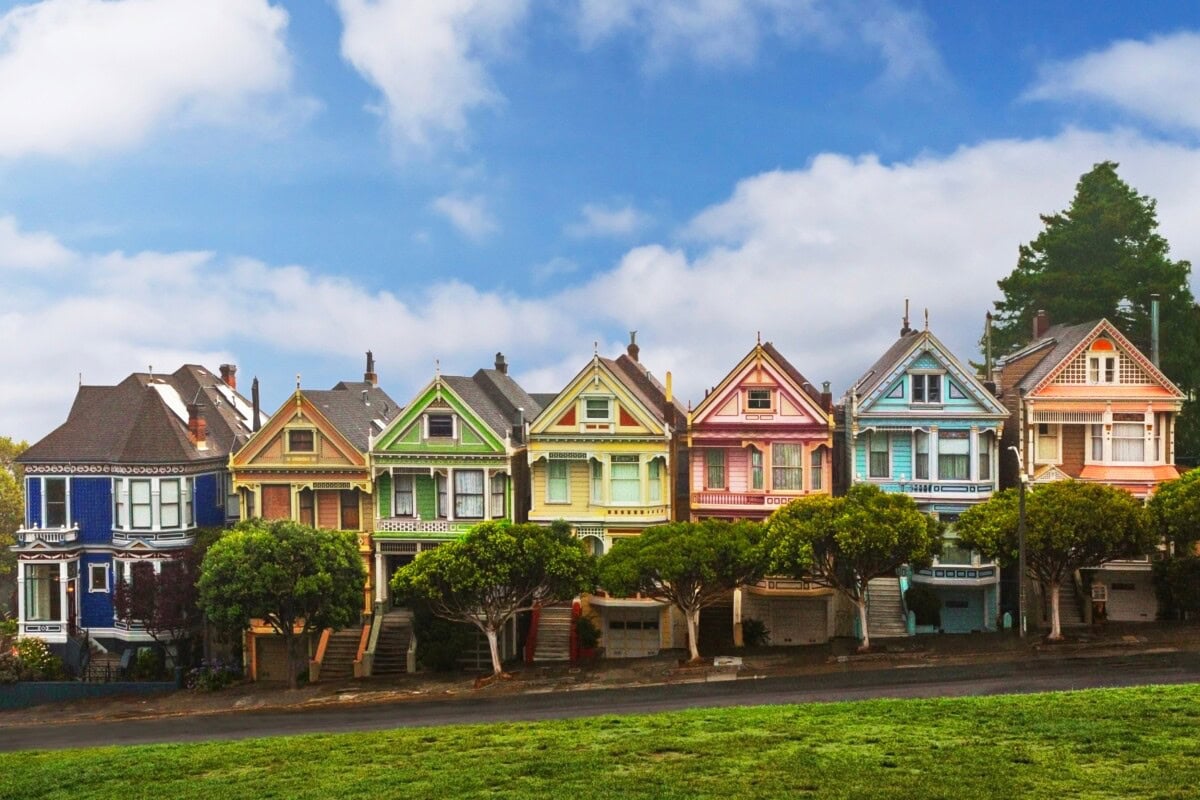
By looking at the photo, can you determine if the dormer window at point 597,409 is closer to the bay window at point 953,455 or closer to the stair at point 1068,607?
the bay window at point 953,455

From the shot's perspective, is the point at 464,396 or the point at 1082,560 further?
the point at 464,396

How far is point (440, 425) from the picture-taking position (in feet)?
161

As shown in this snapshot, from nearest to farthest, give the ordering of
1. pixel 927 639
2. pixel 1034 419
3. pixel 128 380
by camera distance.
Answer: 1. pixel 927 639
2. pixel 1034 419
3. pixel 128 380

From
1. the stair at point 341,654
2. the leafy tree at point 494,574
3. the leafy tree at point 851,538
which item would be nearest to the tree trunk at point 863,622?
the leafy tree at point 851,538

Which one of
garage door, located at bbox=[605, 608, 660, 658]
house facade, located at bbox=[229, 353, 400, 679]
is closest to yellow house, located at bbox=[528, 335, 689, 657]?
garage door, located at bbox=[605, 608, 660, 658]

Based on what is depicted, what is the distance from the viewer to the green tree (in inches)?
1679

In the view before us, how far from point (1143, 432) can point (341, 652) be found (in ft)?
119

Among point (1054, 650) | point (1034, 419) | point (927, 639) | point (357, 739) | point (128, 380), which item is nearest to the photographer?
point (357, 739)

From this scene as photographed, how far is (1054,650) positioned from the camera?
4166 centimetres

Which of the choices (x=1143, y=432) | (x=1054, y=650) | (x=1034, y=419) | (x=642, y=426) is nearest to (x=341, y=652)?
(x=642, y=426)

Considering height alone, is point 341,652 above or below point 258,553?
below

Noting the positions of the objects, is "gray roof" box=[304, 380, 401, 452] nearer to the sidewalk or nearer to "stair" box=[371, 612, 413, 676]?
"stair" box=[371, 612, 413, 676]

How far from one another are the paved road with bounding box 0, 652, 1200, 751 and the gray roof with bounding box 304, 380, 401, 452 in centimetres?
1489

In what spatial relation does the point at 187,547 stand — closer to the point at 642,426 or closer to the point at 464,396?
the point at 464,396
